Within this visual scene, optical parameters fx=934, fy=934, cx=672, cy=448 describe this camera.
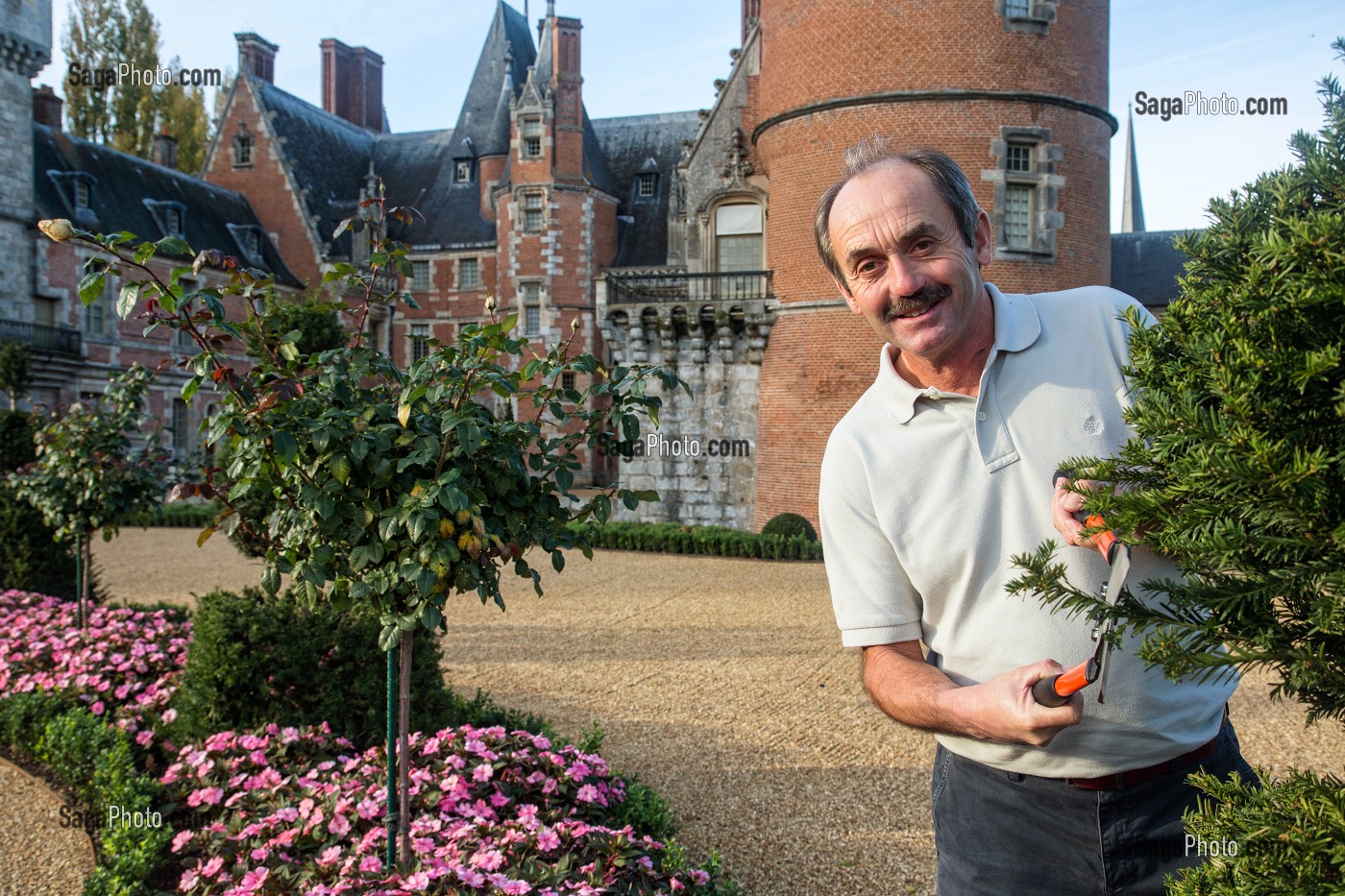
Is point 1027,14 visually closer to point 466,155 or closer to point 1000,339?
point 1000,339

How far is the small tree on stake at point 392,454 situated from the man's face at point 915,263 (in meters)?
1.18

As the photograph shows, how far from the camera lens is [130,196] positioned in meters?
27.3

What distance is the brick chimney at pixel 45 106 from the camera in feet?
87.4

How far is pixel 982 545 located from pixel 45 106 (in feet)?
107

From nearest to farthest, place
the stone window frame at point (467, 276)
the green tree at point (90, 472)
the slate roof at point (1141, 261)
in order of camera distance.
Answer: the green tree at point (90, 472) < the slate roof at point (1141, 261) < the stone window frame at point (467, 276)

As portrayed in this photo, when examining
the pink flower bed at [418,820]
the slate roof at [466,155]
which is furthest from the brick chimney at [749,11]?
the pink flower bed at [418,820]

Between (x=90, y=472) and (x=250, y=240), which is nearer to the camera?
(x=90, y=472)

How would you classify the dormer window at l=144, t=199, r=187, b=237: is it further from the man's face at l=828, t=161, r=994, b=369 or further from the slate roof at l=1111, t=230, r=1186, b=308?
the man's face at l=828, t=161, r=994, b=369

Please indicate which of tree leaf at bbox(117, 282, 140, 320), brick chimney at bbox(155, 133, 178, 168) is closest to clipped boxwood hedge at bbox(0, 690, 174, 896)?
tree leaf at bbox(117, 282, 140, 320)

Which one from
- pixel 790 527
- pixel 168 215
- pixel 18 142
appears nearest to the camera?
pixel 790 527

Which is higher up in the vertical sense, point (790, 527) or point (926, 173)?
point (926, 173)

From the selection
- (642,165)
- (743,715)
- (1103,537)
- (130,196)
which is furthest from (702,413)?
(130,196)

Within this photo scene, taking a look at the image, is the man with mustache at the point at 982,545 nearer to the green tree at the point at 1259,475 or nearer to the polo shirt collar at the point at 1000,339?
the polo shirt collar at the point at 1000,339

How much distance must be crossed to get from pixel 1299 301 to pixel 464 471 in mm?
2657
